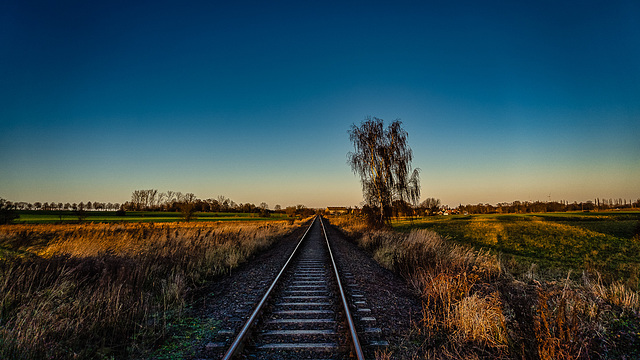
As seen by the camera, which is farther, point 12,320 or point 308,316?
point 308,316

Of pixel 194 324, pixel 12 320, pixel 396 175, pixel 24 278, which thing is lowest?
pixel 194 324

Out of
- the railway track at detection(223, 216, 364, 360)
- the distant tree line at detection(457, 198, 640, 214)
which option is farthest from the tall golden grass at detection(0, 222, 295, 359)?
the distant tree line at detection(457, 198, 640, 214)

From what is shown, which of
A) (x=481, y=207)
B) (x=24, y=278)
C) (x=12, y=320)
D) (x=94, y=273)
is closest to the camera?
(x=12, y=320)

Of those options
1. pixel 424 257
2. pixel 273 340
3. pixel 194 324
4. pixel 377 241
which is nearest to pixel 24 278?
pixel 194 324

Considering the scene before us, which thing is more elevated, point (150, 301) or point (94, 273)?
point (94, 273)

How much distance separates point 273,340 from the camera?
4.12 metres

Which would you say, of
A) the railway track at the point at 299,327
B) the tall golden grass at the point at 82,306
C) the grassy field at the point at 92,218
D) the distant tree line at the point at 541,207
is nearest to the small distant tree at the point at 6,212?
the grassy field at the point at 92,218

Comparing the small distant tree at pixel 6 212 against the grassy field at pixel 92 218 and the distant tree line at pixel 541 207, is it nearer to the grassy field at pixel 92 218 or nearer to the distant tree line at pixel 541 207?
the grassy field at pixel 92 218

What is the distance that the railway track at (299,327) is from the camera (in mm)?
3697

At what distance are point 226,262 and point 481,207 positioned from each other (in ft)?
423

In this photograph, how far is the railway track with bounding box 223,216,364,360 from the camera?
370 centimetres

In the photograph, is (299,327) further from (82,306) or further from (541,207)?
(541,207)

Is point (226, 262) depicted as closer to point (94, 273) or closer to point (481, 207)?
point (94, 273)

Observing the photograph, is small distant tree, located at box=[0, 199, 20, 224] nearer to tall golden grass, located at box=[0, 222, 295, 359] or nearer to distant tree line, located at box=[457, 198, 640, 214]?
tall golden grass, located at box=[0, 222, 295, 359]
